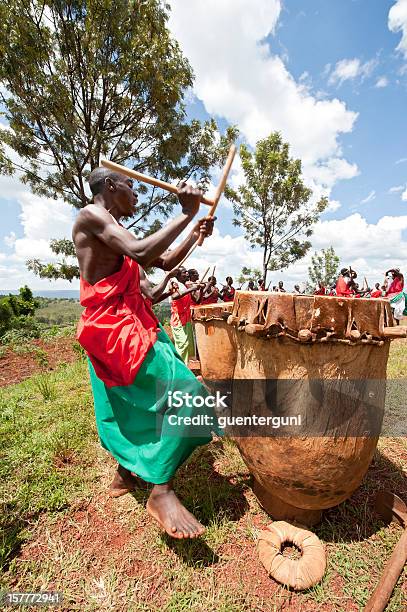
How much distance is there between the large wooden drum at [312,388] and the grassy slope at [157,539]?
322mm

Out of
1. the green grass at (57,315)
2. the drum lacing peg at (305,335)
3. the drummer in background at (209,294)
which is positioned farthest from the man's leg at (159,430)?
the drummer in background at (209,294)

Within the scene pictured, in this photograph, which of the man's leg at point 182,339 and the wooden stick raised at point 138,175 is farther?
the man's leg at point 182,339

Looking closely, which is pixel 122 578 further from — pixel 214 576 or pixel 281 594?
pixel 281 594

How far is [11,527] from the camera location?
1.84 metres

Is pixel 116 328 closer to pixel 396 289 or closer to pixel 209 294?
pixel 209 294

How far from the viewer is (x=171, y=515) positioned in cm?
159

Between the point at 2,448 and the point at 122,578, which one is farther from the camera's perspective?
the point at 2,448

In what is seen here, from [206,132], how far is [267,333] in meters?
9.95

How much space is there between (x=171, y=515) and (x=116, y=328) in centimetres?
97

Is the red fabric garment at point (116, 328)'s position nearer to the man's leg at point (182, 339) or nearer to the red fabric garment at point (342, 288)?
the man's leg at point (182, 339)

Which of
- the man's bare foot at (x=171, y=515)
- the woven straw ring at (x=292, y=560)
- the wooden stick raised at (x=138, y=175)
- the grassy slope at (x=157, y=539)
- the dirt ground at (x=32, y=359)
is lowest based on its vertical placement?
the dirt ground at (x=32, y=359)

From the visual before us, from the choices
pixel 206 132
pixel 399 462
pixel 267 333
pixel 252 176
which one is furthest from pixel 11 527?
pixel 252 176

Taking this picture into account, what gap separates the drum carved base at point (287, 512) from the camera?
1.82 meters

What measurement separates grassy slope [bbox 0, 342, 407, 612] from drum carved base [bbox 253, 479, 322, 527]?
65 millimetres
